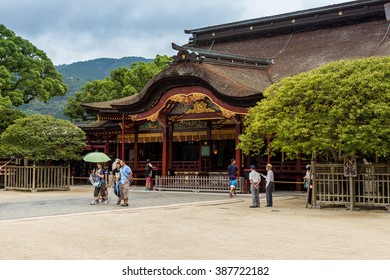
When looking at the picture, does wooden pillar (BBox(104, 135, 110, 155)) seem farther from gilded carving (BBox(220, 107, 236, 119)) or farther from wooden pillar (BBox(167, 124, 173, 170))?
gilded carving (BBox(220, 107, 236, 119))

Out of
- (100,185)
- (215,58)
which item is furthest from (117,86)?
Answer: (100,185)

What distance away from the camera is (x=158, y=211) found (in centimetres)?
1605

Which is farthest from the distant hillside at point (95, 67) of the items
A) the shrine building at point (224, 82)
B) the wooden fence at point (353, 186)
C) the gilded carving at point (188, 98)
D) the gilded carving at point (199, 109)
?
the wooden fence at point (353, 186)

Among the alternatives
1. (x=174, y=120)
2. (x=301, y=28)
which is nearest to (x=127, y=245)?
(x=174, y=120)

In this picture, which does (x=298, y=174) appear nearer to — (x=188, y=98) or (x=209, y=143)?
(x=209, y=143)

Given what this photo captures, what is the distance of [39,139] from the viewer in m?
25.1

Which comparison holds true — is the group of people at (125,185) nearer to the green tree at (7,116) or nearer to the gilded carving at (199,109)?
the gilded carving at (199,109)

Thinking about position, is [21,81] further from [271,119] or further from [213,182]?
[271,119]

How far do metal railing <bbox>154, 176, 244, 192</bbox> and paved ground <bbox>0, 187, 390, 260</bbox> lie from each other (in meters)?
7.39

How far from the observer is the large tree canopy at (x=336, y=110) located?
15672 millimetres

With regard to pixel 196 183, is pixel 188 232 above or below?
below

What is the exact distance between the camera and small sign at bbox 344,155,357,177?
16.6m

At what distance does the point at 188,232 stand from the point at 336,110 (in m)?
7.59

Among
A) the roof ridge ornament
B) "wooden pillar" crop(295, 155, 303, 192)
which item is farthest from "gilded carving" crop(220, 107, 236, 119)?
"wooden pillar" crop(295, 155, 303, 192)
